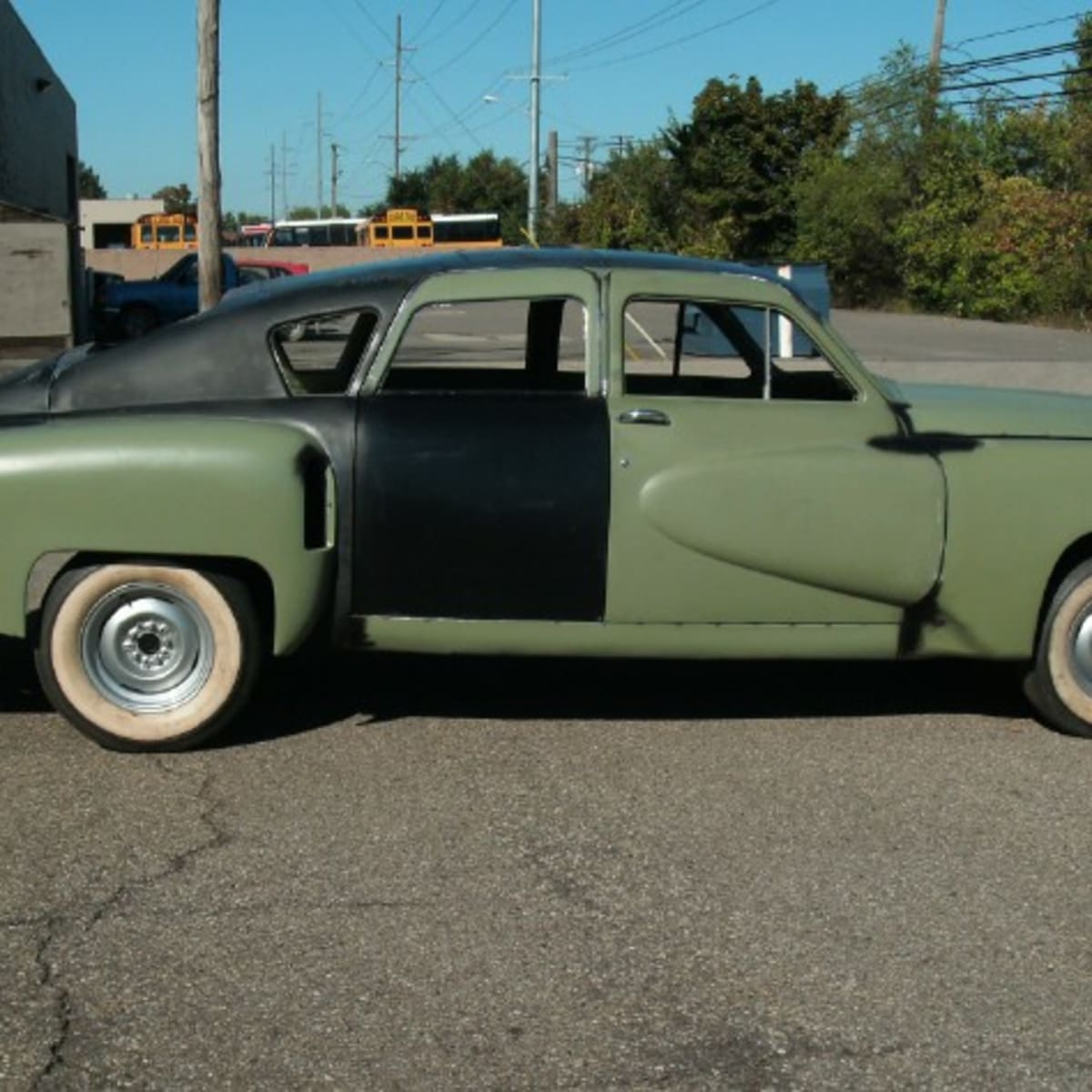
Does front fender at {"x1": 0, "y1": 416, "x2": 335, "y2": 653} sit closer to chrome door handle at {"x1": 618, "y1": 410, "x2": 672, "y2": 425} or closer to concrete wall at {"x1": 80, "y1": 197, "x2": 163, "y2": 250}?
chrome door handle at {"x1": 618, "y1": 410, "x2": 672, "y2": 425}

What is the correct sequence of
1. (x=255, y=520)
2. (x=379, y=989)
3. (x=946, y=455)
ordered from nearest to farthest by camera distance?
(x=379, y=989) < (x=255, y=520) < (x=946, y=455)

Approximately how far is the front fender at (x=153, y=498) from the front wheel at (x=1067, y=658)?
2.56 meters

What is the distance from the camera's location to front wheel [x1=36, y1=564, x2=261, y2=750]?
5.21 m

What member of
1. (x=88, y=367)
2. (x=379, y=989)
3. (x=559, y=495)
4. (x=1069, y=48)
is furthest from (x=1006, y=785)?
(x=1069, y=48)

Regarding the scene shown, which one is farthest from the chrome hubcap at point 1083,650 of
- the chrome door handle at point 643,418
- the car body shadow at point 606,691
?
the chrome door handle at point 643,418

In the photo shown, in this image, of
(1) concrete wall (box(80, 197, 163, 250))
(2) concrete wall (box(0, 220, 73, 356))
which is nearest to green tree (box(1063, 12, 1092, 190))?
(2) concrete wall (box(0, 220, 73, 356))

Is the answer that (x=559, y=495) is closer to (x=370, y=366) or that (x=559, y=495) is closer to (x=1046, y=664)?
(x=370, y=366)

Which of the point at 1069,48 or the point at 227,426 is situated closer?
the point at 227,426

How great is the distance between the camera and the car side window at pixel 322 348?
5.45m

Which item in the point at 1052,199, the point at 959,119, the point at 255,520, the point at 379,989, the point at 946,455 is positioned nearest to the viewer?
the point at 379,989

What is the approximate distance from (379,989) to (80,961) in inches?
28.4

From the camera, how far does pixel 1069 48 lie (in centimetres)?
4309

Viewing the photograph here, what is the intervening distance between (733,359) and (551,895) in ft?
8.33

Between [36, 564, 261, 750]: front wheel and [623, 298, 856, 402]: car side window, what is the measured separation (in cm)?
158
